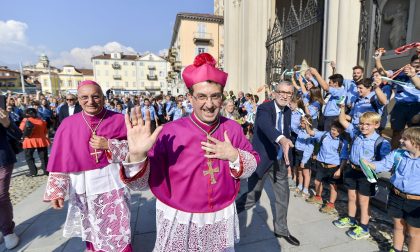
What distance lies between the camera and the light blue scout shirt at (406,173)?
7.84 ft

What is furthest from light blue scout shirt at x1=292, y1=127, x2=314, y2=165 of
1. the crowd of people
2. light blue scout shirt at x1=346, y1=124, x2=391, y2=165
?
light blue scout shirt at x1=346, y1=124, x2=391, y2=165

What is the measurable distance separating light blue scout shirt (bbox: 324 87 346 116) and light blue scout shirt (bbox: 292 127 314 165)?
0.89 m

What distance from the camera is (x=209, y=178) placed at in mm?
1715

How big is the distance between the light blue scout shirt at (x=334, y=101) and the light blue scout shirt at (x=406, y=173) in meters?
2.58

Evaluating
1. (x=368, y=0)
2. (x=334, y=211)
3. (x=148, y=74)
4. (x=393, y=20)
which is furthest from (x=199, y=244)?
(x=148, y=74)

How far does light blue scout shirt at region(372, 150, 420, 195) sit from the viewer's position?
7.84ft

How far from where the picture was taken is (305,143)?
4551 mm

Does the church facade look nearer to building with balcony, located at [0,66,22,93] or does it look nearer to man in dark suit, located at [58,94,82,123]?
man in dark suit, located at [58,94,82,123]

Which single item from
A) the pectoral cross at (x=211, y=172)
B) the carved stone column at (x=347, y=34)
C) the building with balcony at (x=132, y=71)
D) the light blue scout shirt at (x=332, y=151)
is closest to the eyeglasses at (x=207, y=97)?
the pectoral cross at (x=211, y=172)

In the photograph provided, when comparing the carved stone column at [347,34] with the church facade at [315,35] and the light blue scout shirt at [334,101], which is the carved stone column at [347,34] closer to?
the church facade at [315,35]

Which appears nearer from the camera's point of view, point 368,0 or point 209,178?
point 209,178

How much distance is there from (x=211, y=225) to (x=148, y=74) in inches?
3109

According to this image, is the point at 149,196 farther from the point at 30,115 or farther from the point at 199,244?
the point at 30,115

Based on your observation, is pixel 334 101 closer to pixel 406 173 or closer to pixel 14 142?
pixel 406 173
